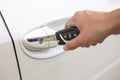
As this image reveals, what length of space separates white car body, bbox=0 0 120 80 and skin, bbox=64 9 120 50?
129 millimetres

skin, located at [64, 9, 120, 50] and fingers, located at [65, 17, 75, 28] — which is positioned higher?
fingers, located at [65, 17, 75, 28]

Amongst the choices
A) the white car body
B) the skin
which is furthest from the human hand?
the white car body

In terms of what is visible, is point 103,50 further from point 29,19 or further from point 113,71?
point 29,19

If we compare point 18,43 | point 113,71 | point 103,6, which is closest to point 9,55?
point 18,43

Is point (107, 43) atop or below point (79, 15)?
below

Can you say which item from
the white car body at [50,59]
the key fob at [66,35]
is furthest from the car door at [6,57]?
the key fob at [66,35]

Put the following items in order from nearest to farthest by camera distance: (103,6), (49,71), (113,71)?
(49,71) → (103,6) → (113,71)

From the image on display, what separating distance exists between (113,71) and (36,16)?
2.09 feet

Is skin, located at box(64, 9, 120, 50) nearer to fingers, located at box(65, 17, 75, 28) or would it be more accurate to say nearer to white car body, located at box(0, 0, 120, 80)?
fingers, located at box(65, 17, 75, 28)

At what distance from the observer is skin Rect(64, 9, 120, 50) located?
3.35 ft

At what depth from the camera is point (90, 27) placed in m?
1.05

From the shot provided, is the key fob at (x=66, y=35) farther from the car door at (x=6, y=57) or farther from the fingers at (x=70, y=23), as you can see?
the car door at (x=6, y=57)

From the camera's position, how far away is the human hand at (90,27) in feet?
3.34

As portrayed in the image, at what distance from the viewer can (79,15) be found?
1.10 metres
